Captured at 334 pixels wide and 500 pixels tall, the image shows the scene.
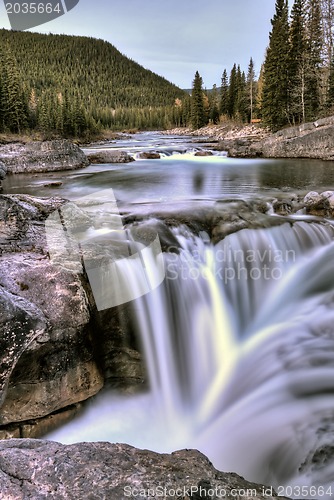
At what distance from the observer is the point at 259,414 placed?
3953mm

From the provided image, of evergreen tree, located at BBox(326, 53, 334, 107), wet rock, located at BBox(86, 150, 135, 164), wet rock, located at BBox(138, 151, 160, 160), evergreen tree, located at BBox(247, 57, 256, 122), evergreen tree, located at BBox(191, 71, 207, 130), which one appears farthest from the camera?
evergreen tree, located at BBox(191, 71, 207, 130)

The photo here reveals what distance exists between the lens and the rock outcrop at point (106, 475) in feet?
5.73

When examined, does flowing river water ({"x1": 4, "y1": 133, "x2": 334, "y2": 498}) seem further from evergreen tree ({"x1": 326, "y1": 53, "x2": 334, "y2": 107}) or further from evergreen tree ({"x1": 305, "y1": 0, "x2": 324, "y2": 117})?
evergreen tree ({"x1": 305, "y1": 0, "x2": 324, "y2": 117})

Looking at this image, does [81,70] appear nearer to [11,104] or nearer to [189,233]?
[11,104]

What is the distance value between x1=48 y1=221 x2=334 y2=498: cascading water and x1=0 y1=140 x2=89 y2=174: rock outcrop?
14629 millimetres

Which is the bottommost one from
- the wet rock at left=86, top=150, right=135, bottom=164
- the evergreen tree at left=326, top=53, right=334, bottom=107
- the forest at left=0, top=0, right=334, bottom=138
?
the wet rock at left=86, top=150, right=135, bottom=164

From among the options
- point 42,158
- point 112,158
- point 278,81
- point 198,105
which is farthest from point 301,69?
point 198,105

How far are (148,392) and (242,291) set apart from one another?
2384mm

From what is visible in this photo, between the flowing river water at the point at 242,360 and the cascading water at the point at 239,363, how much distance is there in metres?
0.01

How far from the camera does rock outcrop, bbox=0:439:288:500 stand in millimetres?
1745

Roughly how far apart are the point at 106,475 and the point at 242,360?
10.6 feet

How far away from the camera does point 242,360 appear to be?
187 inches

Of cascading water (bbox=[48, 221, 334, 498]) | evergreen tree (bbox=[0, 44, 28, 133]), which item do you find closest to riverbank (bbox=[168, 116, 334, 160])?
cascading water (bbox=[48, 221, 334, 498])

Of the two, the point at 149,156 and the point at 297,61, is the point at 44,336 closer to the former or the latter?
the point at 149,156
